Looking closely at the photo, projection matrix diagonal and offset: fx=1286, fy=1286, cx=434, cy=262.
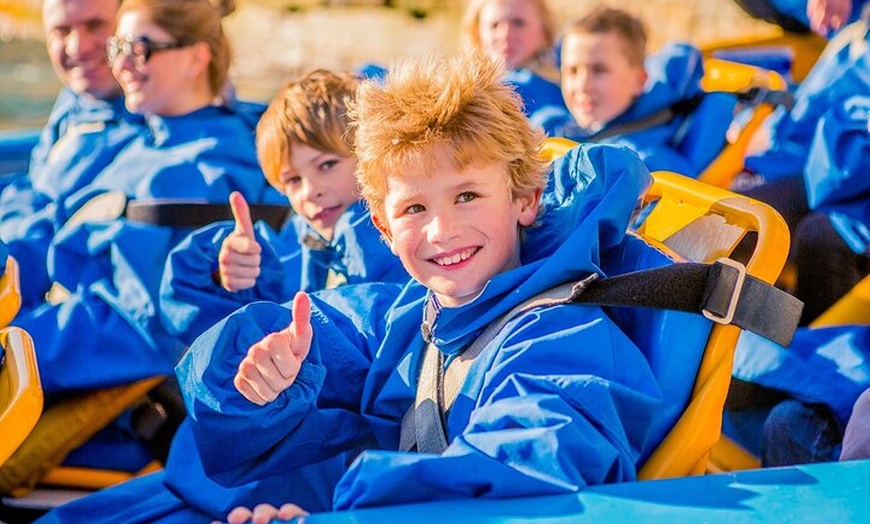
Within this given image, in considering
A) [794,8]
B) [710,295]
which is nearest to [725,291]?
[710,295]

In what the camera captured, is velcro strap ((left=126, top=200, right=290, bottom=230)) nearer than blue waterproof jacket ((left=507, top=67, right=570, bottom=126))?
Result: Yes

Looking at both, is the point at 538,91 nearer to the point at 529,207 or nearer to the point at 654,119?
the point at 654,119

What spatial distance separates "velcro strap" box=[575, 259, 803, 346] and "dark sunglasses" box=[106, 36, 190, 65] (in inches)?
59.2

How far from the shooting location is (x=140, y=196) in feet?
8.68

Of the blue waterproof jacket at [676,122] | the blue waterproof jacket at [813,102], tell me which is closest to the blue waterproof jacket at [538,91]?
the blue waterproof jacket at [676,122]

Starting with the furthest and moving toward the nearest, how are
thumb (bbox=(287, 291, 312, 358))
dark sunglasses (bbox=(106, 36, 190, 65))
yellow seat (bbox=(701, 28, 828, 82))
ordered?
yellow seat (bbox=(701, 28, 828, 82)), dark sunglasses (bbox=(106, 36, 190, 65)), thumb (bbox=(287, 291, 312, 358))

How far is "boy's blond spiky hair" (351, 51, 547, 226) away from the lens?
5.00 ft

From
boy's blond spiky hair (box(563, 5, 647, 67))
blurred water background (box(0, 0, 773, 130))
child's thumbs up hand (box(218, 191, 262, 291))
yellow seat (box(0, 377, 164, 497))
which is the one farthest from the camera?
blurred water background (box(0, 0, 773, 130))

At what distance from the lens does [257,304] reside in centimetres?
167

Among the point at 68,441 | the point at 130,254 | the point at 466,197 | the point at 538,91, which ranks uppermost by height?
the point at 466,197

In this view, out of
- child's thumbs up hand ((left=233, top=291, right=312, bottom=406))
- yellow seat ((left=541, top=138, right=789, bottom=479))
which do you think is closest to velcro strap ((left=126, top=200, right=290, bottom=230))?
yellow seat ((left=541, top=138, right=789, bottom=479))

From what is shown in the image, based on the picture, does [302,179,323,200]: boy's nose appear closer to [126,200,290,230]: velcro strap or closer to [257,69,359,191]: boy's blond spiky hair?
[257,69,359,191]: boy's blond spiky hair

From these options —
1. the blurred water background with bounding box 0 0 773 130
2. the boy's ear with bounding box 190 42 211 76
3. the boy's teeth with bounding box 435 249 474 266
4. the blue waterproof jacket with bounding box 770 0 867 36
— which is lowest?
the blurred water background with bounding box 0 0 773 130

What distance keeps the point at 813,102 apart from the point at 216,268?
1478mm
